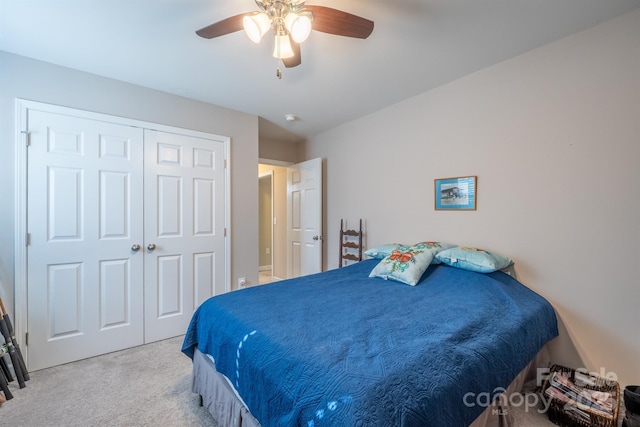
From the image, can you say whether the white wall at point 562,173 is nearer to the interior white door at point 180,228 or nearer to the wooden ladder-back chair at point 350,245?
the wooden ladder-back chair at point 350,245

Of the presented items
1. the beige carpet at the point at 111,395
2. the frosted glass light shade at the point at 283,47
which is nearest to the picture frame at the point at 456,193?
the frosted glass light shade at the point at 283,47

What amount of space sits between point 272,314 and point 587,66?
2559 millimetres

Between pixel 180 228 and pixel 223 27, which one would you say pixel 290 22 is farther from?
pixel 180 228

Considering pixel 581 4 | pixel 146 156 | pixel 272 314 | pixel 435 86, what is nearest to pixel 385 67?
pixel 435 86

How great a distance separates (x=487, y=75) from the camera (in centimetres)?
218

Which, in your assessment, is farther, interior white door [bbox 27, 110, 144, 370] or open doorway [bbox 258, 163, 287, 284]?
open doorway [bbox 258, 163, 287, 284]

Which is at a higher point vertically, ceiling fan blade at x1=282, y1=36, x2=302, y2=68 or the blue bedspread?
ceiling fan blade at x1=282, y1=36, x2=302, y2=68

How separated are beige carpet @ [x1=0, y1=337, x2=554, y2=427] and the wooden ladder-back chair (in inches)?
75.7

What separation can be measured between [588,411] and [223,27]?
2.89 meters

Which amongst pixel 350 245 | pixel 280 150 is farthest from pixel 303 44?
pixel 280 150

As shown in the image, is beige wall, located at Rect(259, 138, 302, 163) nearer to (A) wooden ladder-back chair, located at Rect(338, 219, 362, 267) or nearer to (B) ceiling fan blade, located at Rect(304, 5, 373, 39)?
(A) wooden ladder-back chair, located at Rect(338, 219, 362, 267)

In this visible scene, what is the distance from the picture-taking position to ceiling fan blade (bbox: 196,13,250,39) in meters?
1.37

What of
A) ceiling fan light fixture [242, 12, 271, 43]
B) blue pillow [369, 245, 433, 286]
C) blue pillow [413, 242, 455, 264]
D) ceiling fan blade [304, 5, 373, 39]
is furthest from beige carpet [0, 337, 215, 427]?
ceiling fan blade [304, 5, 373, 39]

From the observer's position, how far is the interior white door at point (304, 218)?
363cm
